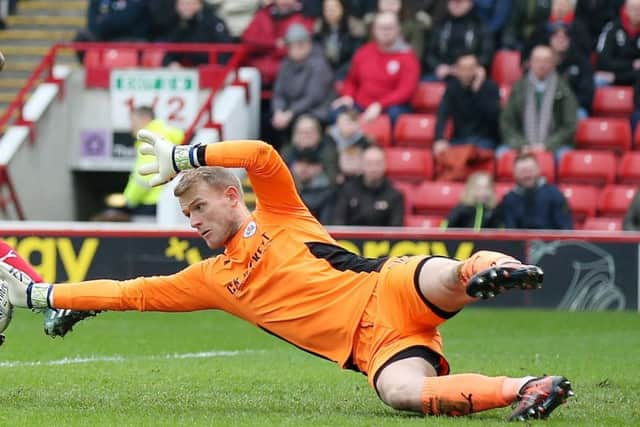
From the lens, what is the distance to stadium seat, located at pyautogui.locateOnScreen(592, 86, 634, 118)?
59.6 feet

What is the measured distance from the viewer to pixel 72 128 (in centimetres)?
1988

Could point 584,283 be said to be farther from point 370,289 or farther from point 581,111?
point 370,289

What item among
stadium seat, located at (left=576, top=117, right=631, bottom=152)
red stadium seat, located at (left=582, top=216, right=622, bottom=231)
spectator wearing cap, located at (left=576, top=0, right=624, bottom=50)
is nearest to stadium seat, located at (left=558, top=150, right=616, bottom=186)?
stadium seat, located at (left=576, top=117, right=631, bottom=152)

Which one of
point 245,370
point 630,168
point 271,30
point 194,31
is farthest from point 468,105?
point 245,370

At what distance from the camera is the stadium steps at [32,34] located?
21.4m

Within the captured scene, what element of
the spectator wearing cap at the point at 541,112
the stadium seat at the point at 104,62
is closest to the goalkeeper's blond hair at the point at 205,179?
the spectator wearing cap at the point at 541,112

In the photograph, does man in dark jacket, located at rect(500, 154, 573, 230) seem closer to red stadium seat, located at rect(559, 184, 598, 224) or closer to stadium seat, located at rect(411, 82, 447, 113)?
red stadium seat, located at rect(559, 184, 598, 224)

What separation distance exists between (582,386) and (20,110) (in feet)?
38.5

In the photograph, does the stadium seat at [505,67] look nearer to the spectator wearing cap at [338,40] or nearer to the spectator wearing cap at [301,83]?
the spectator wearing cap at [338,40]

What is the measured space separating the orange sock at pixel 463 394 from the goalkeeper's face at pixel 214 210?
4.34 ft

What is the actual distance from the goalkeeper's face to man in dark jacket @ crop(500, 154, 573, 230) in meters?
8.37

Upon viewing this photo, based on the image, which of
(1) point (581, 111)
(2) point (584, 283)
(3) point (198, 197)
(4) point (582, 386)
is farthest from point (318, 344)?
(1) point (581, 111)

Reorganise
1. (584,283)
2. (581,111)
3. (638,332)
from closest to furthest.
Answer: (638,332) < (584,283) < (581,111)

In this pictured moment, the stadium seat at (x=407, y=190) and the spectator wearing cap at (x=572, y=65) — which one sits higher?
the spectator wearing cap at (x=572, y=65)
